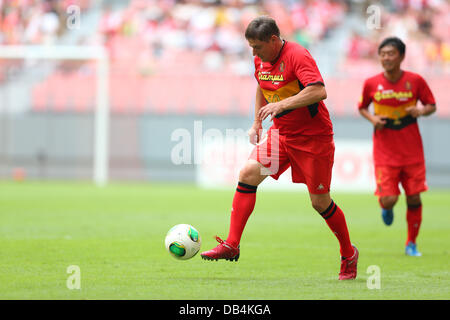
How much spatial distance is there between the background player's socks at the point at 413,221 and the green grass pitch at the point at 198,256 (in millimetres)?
222

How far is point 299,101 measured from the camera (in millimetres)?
5836

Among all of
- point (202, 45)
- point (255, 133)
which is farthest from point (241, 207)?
point (202, 45)

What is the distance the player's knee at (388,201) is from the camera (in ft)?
28.3

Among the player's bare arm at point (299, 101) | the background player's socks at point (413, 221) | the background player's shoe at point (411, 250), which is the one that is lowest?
the background player's shoe at point (411, 250)

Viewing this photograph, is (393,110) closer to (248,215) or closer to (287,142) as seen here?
(287,142)

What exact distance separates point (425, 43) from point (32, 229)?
15583 mm

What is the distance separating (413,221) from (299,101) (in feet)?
10.6

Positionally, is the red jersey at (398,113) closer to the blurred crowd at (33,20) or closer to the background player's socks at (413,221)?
the background player's socks at (413,221)

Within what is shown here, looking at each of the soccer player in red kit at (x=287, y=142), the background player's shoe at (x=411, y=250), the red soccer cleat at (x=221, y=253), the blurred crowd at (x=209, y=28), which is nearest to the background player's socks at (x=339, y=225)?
the soccer player in red kit at (x=287, y=142)

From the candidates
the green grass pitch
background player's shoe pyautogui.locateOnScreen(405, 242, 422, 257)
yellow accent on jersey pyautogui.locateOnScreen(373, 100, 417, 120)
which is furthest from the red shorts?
yellow accent on jersey pyautogui.locateOnScreen(373, 100, 417, 120)

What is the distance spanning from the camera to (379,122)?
8602 millimetres

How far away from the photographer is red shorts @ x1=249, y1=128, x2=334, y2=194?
20.6 ft

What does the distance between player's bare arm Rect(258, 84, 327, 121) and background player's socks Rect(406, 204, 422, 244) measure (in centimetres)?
312

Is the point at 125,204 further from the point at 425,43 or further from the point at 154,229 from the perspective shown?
the point at 425,43
